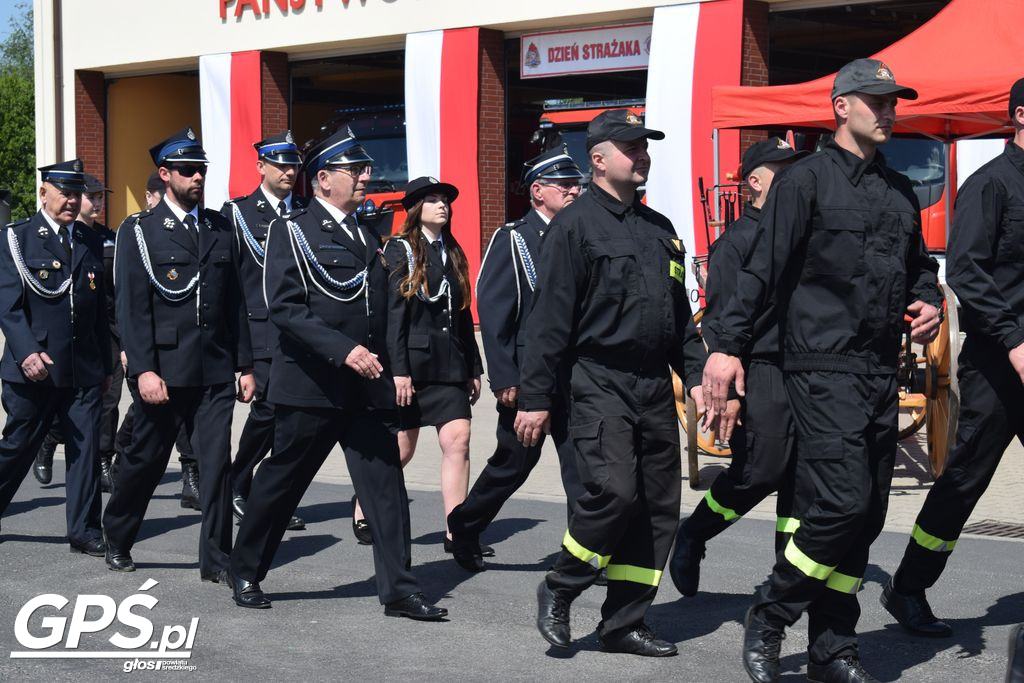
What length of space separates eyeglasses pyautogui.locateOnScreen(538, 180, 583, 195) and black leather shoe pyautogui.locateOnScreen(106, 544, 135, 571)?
265cm

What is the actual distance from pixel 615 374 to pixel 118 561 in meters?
3.02

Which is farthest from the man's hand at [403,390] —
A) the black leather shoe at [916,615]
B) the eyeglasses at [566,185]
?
the black leather shoe at [916,615]

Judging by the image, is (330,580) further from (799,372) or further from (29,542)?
(799,372)

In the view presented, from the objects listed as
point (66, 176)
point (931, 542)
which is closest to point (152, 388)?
point (66, 176)

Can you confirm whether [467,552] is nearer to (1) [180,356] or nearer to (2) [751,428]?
(1) [180,356]

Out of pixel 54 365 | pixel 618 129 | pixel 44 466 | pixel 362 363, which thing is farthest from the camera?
pixel 44 466

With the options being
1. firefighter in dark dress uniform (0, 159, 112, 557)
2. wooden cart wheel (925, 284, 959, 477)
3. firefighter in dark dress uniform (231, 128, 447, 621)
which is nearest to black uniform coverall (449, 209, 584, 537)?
firefighter in dark dress uniform (231, 128, 447, 621)

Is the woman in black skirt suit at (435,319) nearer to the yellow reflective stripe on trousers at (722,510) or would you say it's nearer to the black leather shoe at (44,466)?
the yellow reflective stripe on trousers at (722,510)

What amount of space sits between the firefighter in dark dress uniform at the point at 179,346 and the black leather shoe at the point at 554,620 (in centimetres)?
202

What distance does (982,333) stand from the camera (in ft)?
18.5

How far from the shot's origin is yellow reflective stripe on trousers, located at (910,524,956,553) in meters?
5.89

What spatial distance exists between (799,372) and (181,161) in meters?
3.38

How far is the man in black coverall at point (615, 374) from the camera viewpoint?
559cm

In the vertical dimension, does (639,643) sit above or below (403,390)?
below
